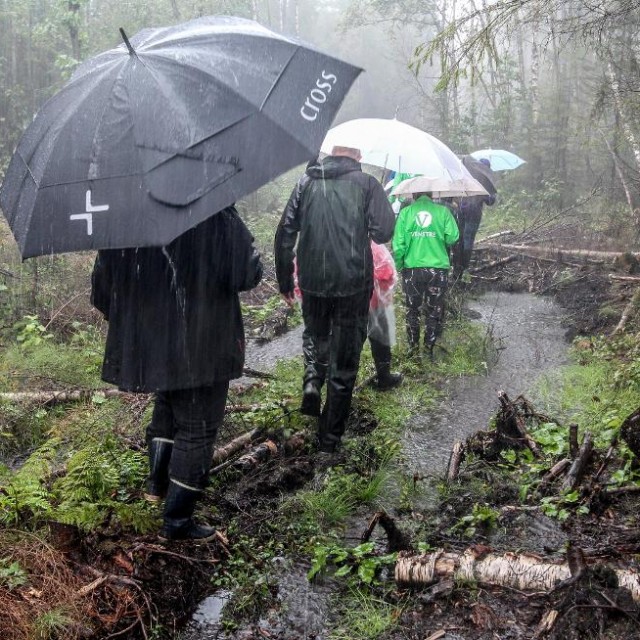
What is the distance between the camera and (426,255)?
723 cm

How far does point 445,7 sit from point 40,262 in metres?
20.6

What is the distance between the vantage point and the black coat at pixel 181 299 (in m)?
3.22

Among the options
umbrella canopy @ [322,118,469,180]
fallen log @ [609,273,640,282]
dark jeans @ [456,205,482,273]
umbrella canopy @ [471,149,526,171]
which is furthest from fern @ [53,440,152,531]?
umbrella canopy @ [471,149,526,171]

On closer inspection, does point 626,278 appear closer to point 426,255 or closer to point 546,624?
point 426,255

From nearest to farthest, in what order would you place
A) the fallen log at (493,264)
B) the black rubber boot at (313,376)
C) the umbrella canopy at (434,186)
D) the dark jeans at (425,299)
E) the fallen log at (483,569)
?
the fallen log at (483,569)
the black rubber boot at (313,376)
the umbrella canopy at (434,186)
the dark jeans at (425,299)
the fallen log at (493,264)

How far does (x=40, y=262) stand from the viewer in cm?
938

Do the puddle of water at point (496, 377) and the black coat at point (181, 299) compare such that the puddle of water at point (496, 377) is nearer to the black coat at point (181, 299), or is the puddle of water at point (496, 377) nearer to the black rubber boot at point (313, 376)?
the black rubber boot at point (313, 376)

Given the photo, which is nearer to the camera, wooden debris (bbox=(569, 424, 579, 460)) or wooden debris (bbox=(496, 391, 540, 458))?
wooden debris (bbox=(569, 424, 579, 460))

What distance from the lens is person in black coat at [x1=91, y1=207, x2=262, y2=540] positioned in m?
3.24

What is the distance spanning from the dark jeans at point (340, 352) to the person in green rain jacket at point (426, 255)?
2461 mm

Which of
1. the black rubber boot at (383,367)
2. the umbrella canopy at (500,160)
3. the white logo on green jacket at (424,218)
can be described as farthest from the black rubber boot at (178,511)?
the umbrella canopy at (500,160)

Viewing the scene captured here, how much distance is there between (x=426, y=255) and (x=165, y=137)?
4826 mm

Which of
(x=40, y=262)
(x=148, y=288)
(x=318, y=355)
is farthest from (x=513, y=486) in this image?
(x=40, y=262)

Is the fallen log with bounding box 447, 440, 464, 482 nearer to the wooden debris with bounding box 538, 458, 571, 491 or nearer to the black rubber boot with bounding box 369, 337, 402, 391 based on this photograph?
the wooden debris with bounding box 538, 458, 571, 491
